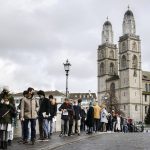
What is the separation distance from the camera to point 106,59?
470 ft

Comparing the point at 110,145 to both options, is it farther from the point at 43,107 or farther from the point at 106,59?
the point at 106,59

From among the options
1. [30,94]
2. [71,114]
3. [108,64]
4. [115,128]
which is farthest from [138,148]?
[108,64]

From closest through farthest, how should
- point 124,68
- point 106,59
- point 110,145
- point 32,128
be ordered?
point 110,145, point 32,128, point 124,68, point 106,59

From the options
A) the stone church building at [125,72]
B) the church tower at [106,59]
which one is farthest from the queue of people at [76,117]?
the church tower at [106,59]

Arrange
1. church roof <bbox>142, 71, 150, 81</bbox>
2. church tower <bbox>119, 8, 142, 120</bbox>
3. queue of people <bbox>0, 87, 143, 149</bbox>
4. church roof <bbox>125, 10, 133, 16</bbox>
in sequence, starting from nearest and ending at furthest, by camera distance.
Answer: queue of people <bbox>0, 87, 143, 149</bbox> < church tower <bbox>119, 8, 142, 120</bbox> < church roof <bbox>142, 71, 150, 81</bbox> < church roof <bbox>125, 10, 133, 16</bbox>

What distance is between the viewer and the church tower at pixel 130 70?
127188 millimetres

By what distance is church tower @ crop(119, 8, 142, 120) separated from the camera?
127 meters

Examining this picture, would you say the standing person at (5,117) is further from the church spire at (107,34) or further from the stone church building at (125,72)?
the church spire at (107,34)

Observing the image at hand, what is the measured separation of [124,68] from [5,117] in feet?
391

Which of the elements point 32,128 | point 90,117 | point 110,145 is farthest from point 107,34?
point 110,145

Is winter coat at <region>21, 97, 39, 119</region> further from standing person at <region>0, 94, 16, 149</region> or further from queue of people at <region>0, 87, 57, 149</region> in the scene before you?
standing person at <region>0, 94, 16, 149</region>

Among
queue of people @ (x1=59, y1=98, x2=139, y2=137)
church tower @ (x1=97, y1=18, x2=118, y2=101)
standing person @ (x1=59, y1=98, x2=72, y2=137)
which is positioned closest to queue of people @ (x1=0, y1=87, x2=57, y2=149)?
standing person @ (x1=59, y1=98, x2=72, y2=137)

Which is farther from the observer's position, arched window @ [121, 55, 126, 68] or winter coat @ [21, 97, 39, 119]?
arched window @ [121, 55, 126, 68]

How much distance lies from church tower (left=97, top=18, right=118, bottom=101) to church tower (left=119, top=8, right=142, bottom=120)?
7.87m
